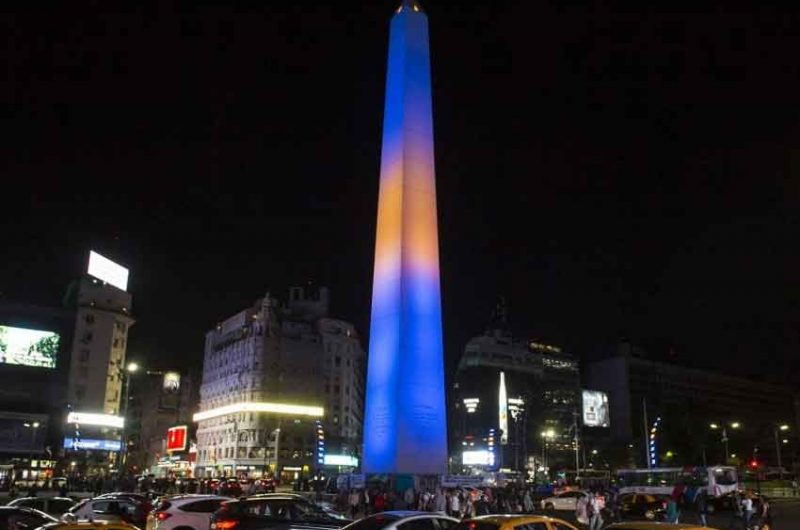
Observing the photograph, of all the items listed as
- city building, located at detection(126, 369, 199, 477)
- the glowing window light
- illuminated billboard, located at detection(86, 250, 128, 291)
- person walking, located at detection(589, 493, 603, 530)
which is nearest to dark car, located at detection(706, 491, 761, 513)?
person walking, located at detection(589, 493, 603, 530)

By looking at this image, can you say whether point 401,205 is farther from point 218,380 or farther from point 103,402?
point 218,380

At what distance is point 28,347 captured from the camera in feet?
245

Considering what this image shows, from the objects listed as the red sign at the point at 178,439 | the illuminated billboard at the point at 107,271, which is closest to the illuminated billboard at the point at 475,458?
the red sign at the point at 178,439

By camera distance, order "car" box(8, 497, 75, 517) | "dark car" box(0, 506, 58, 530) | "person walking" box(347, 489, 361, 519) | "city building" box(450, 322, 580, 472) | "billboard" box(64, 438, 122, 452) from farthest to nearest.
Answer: "city building" box(450, 322, 580, 472), "billboard" box(64, 438, 122, 452), "person walking" box(347, 489, 361, 519), "car" box(8, 497, 75, 517), "dark car" box(0, 506, 58, 530)

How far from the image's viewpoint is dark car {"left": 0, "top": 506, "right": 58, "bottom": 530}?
14.9 metres

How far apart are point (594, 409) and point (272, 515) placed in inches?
3337

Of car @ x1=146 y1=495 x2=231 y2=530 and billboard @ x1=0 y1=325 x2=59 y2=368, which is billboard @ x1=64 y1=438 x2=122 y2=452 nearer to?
billboard @ x1=0 y1=325 x2=59 y2=368

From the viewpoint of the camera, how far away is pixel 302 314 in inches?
4769

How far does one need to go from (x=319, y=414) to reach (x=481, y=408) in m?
31.8

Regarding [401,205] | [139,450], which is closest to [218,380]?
[139,450]

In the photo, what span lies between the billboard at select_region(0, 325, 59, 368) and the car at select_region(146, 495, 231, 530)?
2543 inches

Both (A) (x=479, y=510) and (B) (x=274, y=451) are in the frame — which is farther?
(B) (x=274, y=451)

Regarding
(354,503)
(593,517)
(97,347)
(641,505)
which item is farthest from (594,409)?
(593,517)

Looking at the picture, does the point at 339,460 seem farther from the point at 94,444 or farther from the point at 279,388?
the point at 94,444
